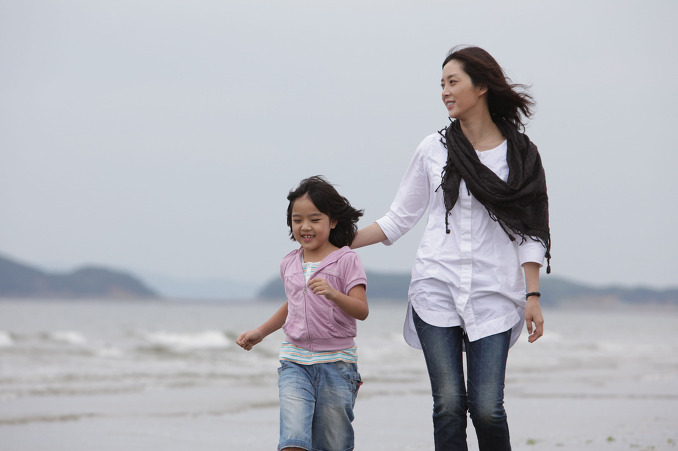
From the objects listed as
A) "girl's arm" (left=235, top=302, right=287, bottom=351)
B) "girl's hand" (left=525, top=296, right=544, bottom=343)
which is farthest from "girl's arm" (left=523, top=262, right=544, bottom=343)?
"girl's arm" (left=235, top=302, right=287, bottom=351)

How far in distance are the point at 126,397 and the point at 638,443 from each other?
6.23 m

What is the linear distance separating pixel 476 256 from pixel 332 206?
69 cm

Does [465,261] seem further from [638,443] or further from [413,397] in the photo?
[413,397]

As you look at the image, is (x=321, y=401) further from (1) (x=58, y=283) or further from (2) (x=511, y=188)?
(1) (x=58, y=283)

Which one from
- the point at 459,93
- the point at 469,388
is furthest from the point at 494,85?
the point at 469,388

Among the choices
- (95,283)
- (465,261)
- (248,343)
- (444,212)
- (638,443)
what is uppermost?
(95,283)

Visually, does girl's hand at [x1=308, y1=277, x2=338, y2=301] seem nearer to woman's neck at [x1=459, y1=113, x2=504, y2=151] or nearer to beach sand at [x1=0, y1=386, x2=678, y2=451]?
woman's neck at [x1=459, y1=113, x2=504, y2=151]

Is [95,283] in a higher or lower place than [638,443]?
higher

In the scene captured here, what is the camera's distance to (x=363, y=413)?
8.79 meters

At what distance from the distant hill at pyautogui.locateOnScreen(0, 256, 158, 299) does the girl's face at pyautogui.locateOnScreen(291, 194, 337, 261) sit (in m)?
80.1

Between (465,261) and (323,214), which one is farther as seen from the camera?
(323,214)

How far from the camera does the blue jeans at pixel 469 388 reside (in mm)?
A: 3311

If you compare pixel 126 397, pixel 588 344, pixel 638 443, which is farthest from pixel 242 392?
pixel 588 344

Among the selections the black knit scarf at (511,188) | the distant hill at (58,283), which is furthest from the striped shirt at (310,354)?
the distant hill at (58,283)
